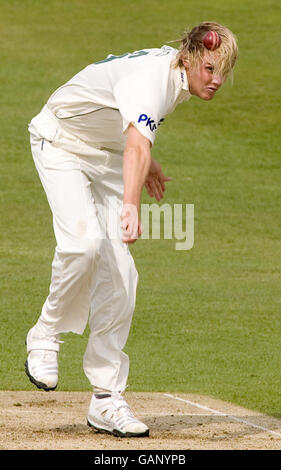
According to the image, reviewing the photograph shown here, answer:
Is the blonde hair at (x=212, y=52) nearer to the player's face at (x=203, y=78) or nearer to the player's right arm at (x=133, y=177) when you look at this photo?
the player's face at (x=203, y=78)

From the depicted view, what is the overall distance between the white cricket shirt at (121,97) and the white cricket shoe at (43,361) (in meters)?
1.24

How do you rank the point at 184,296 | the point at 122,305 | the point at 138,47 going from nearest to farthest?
the point at 122,305 < the point at 184,296 < the point at 138,47

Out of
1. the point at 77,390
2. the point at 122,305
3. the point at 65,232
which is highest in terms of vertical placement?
the point at 65,232

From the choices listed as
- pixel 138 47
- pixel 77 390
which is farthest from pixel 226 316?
pixel 138 47

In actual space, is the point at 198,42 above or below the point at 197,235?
above

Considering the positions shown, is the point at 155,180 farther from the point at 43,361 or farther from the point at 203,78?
the point at 43,361

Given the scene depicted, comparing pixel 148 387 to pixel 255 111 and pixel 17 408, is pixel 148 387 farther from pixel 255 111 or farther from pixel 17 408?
pixel 255 111

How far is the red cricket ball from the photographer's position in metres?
5.98

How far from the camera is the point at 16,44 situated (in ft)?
83.4

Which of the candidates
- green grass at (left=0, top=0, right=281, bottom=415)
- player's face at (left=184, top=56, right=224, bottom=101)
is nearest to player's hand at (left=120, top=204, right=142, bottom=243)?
player's face at (left=184, top=56, right=224, bottom=101)

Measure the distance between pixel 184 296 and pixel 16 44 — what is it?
49.5ft

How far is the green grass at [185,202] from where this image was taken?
9.30 metres

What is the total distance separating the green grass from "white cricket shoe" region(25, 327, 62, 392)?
6.35 feet

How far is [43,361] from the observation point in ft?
21.4
